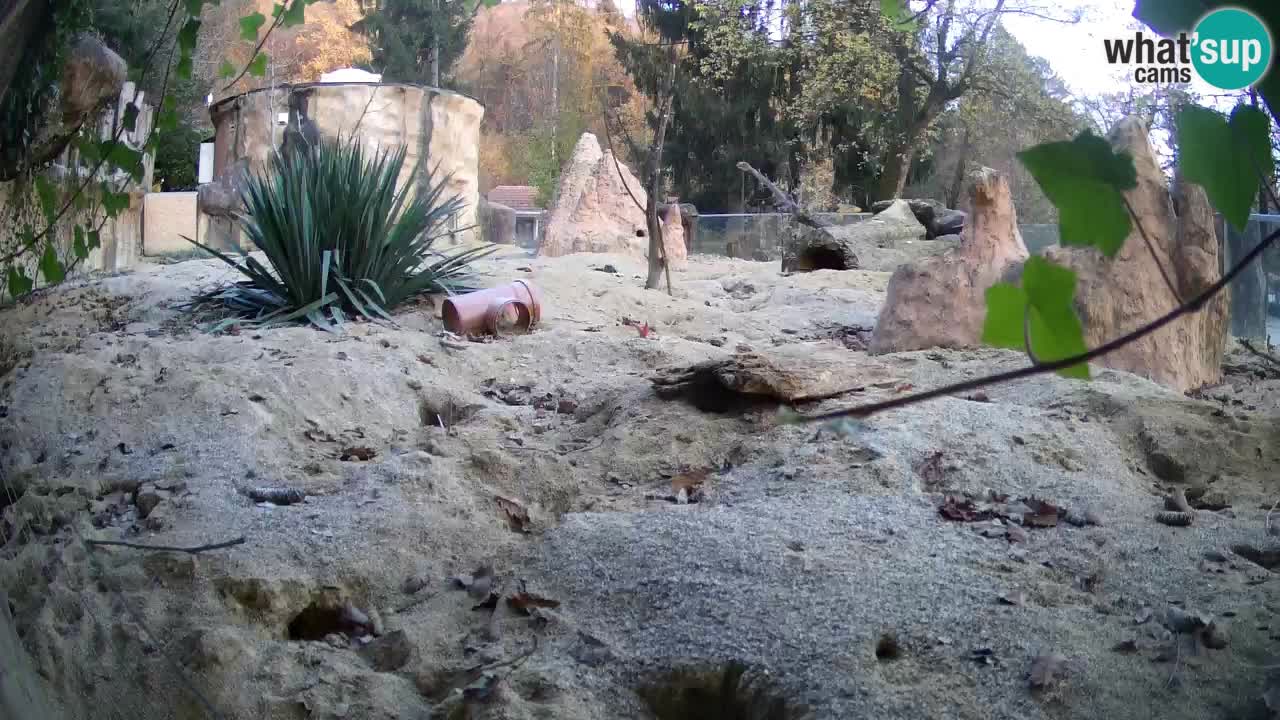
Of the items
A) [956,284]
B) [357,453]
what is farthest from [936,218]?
[357,453]

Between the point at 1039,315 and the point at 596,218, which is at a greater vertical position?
the point at 596,218

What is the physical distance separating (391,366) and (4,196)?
3134 millimetres

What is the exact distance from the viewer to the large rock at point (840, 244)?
32.7 feet

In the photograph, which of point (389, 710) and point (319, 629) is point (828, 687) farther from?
point (319, 629)

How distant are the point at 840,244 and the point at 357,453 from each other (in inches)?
287

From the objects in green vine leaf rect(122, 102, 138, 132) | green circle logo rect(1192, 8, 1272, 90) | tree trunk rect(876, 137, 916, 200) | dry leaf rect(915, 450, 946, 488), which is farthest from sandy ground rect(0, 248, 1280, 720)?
tree trunk rect(876, 137, 916, 200)

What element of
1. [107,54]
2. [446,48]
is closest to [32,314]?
[107,54]

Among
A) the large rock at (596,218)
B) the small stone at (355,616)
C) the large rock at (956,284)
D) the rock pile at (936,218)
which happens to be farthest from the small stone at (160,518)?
the rock pile at (936,218)

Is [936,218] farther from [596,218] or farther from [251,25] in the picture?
[251,25]

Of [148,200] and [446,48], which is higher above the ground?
A: [446,48]

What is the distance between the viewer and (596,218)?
12.1m

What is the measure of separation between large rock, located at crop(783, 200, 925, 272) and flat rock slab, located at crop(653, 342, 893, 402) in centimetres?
629

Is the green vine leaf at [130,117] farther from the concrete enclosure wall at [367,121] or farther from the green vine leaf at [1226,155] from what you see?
the concrete enclosure wall at [367,121]

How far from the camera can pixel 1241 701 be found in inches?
69.0
